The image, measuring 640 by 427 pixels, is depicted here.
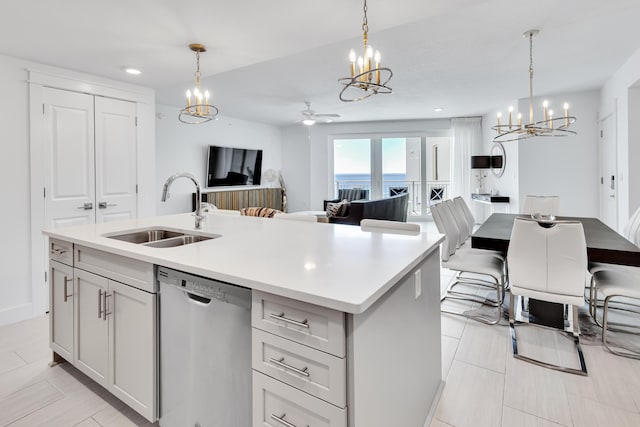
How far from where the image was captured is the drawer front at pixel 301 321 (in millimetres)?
973

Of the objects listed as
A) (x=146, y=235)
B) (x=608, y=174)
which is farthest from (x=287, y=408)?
(x=608, y=174)

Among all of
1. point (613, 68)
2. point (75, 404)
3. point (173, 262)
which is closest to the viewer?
point (173, 262)

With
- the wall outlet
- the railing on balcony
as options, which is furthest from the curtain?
the wall outlet

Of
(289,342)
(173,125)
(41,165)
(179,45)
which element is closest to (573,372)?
(289,342)

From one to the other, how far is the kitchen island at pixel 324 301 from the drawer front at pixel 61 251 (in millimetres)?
14

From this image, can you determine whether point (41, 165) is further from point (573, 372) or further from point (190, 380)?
point (573, 372)

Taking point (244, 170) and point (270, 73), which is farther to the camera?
point (244, 170)

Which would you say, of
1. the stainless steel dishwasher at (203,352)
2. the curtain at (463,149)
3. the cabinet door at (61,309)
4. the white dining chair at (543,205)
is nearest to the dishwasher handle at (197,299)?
the stainless steel dishwasher at (203,352)

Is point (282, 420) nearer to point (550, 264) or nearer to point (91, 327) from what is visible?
point (91, 327)

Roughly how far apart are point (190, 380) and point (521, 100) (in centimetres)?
658

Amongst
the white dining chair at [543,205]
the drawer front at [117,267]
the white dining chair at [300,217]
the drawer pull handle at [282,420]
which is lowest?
the drawer pull handle at [282,420]

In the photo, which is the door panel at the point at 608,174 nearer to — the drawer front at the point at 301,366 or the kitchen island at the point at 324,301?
the kitchen island at the point at 324,301

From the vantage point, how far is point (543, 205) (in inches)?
168

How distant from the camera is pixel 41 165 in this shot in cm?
320
